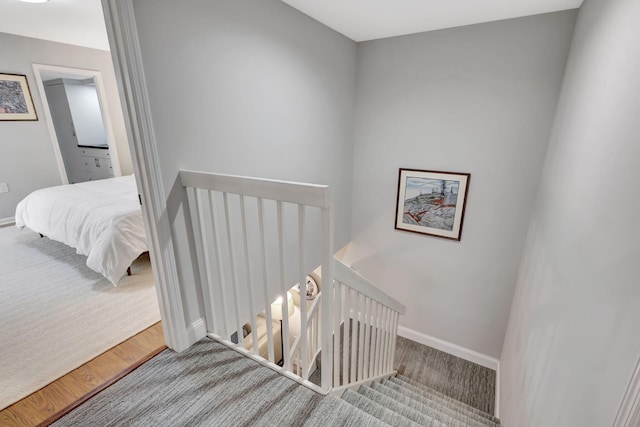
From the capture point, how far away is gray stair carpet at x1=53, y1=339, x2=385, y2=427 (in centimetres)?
138

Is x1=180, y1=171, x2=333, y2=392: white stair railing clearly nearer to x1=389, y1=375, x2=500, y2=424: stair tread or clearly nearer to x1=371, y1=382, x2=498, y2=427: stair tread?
x1=371, y1=382, x2=498, y2=427: stair tread

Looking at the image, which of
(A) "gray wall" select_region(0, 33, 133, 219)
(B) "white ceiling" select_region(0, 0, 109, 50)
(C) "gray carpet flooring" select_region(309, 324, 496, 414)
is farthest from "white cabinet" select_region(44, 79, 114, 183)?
(C) "gray carpet flooring" select_region(309, 324, 496, 414)

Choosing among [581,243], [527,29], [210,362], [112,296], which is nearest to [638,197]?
[581,243]

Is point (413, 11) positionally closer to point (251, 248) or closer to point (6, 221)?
point (251, 248)

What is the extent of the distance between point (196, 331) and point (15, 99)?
13.8 ft

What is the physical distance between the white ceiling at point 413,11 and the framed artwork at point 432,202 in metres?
A: 1.28

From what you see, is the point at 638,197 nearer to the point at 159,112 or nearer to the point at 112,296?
the point at 159,112

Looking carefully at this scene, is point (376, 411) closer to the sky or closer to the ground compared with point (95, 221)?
closer to the ground

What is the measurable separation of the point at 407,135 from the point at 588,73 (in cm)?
152

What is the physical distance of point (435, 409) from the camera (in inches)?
93.0

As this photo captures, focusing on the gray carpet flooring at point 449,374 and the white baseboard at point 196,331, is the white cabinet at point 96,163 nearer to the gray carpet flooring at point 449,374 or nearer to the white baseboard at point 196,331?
the white baseboard at point 196,331

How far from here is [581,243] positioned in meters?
1.29

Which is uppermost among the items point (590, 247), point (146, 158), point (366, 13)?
point (366, 13)

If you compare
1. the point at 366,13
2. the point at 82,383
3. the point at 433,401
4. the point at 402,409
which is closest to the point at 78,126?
the point at 82,383
